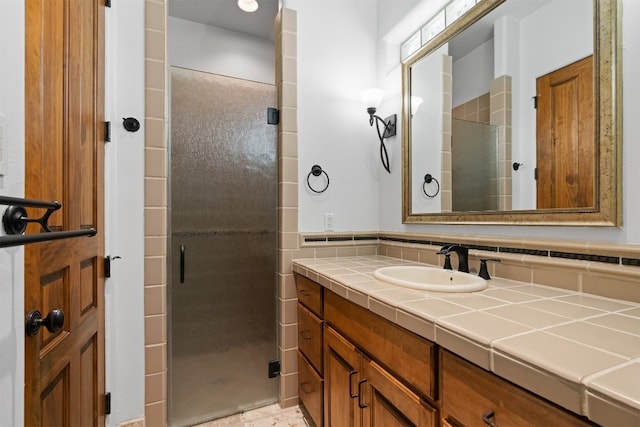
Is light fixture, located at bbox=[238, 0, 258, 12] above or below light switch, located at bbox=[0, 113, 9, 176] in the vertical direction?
above

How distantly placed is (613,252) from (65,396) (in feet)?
5.82

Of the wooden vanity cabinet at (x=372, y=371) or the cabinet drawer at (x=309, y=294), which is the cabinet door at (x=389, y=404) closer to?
the wooden vanity cabinet at (x=372, y=371)

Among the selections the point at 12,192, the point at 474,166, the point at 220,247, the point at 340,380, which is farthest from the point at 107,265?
the point at 474,166

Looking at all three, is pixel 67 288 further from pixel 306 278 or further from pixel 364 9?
pixel 364 9

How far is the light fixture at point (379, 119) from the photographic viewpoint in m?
1.97

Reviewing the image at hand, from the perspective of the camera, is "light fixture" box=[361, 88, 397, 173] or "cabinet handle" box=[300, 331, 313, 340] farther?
"light fixture" box=[361, 88, 397, 173]

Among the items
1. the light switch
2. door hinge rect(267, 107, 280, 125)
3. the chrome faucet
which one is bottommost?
the chrome faucet

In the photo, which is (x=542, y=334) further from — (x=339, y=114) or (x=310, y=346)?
(x=339, y=114)

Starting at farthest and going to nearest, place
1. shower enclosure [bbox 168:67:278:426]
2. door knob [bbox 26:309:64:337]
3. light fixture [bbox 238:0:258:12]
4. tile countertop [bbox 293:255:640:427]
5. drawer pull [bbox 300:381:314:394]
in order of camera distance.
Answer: light fixture [bbox 238:0:258:12], shower enclosure [bbox 168:67:278:426], drawer pull [bbox 300:381:314:394], door knob [bbox 26:309:64:337], tile countertop [bbox 293:255:640:427]

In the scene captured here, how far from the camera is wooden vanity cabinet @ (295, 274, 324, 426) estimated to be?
1.53 meters

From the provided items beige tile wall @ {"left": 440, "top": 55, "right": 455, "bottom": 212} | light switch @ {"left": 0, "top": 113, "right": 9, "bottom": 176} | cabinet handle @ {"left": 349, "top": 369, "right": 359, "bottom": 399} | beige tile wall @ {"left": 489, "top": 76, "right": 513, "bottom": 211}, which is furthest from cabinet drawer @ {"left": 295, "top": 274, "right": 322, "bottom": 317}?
light switch @ {"left": 0, "top": 113, "right": 9, "bottom": 176}

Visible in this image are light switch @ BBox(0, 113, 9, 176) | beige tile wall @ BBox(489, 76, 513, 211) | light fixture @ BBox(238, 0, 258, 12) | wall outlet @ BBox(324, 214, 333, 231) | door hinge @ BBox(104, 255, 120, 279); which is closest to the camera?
light switch @ BBox(0, 113, 9, 176)

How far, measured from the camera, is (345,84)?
2080mm

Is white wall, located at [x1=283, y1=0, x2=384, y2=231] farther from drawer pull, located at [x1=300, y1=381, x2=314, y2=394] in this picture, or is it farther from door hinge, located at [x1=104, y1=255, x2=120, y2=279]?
door hinge, located at [x1=104, y1=255, x2=120, y2=279]
